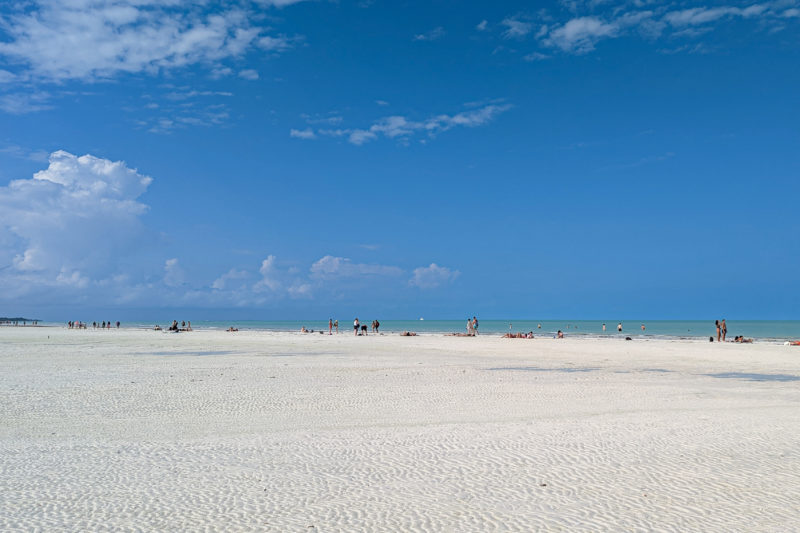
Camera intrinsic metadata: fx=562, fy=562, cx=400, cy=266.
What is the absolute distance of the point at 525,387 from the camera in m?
16.7

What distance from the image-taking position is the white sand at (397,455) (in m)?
6.07

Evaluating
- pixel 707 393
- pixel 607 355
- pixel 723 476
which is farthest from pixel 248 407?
pixel 607 355

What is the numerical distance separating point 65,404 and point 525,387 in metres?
12.1

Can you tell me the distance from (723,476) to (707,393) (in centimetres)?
890

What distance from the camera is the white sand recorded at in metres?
6.07

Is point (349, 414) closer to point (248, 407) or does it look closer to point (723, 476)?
point (248, 407)

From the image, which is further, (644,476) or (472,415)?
(472,415)

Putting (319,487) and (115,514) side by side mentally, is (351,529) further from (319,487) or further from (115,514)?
(115,514)

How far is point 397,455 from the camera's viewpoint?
8.63m

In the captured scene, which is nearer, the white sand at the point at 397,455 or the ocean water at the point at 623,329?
the white sand at the point at 397,455

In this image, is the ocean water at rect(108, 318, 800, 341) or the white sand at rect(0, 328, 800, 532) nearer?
the white sand at rect(0, 328, 800, 532)

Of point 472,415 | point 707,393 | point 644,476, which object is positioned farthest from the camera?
point 707,393

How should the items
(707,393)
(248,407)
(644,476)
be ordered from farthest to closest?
(707,393), (248,407), (644,476)

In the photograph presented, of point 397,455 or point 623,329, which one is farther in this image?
point 623,329
